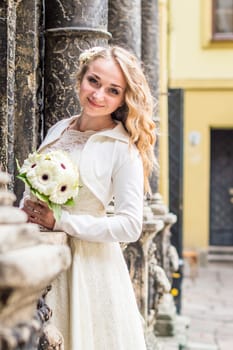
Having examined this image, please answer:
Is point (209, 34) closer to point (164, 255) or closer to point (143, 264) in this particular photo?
point (164, 255)

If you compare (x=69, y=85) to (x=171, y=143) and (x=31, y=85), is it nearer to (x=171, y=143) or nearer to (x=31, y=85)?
(x=31, y=85)

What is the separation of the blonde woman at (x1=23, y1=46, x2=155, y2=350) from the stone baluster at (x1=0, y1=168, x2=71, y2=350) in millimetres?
1591

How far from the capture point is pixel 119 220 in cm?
351

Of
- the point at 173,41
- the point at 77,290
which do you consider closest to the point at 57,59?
the point at 77,290

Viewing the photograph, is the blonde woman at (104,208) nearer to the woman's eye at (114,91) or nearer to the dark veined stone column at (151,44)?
the woman's eye at (114,91)

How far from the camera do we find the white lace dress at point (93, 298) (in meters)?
3.58

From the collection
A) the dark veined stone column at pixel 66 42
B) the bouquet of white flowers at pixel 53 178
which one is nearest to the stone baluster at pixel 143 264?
the dark veined stone column at pixel 66 42

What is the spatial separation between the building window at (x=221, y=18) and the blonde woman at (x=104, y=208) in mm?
15149

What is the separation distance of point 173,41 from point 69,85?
13.9 m

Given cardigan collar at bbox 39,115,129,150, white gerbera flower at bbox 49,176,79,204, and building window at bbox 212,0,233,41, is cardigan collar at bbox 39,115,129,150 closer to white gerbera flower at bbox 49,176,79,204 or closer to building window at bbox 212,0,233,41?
white gerbera flower at bbox 49,176,79,204

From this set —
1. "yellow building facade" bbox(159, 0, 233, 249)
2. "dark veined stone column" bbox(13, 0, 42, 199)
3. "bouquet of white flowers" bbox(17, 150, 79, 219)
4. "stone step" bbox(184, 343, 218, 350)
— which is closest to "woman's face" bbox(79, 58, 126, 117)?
"bouquet of white flowers" bbox(17, 150, 79, 219)

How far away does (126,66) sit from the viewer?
12.1 ft

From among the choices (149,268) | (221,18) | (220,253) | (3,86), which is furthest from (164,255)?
(221,18)

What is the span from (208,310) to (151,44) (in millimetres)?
4476
